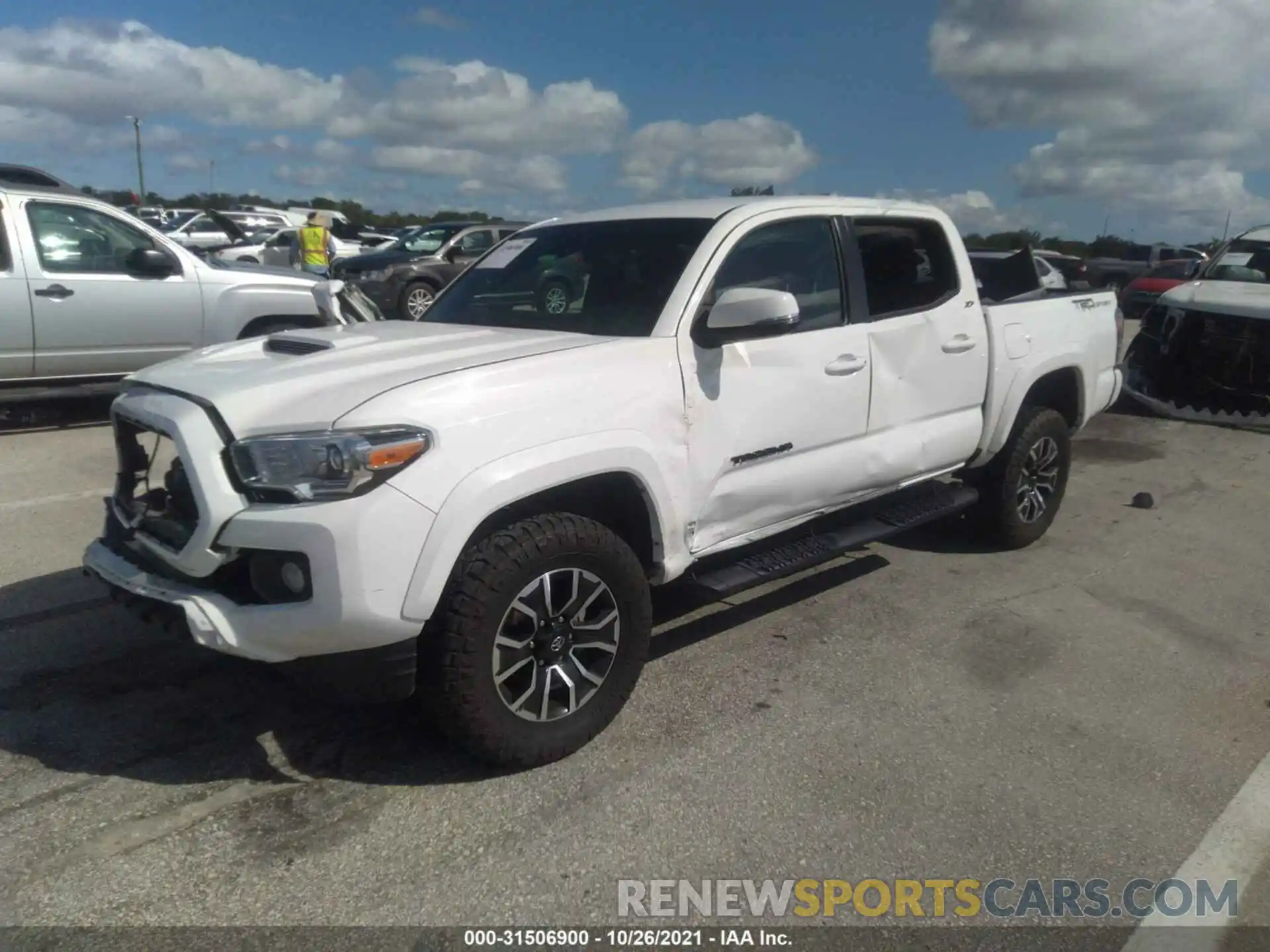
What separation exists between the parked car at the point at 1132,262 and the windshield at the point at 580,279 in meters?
25.1

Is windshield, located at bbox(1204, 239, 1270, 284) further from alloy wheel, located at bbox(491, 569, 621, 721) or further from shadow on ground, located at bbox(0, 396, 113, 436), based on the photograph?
shadow on ground, located at bbox(0, 396, 113, 436)

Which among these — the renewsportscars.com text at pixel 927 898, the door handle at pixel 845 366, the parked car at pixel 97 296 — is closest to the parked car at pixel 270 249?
the parked car at pixel 97 296

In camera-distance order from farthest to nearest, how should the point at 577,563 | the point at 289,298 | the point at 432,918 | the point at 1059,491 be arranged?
the point at 289,298 < the point at 1059,491 < the point at 577,563 < the point at 432,918

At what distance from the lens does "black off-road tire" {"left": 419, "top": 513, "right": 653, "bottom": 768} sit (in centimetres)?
292

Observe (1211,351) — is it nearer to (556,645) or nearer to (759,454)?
(759,454)

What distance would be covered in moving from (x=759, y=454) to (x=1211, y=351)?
7667 millimetres

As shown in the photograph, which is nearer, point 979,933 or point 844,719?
point 979,933

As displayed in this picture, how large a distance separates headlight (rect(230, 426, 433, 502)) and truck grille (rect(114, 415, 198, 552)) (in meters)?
0.22

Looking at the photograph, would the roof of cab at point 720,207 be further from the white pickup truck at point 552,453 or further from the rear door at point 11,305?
the rear door at point 11,305

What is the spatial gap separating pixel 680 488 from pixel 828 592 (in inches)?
68.2

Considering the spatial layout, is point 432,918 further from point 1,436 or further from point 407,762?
point 1,436

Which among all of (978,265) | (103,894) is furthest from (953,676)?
(978,265)

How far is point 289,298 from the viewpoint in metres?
8.67

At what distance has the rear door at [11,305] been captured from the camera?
24.3ft
